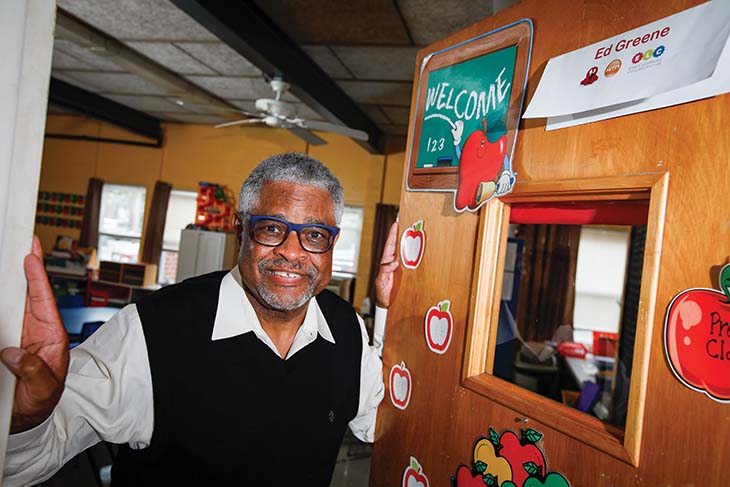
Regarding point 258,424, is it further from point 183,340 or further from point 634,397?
point 634,397

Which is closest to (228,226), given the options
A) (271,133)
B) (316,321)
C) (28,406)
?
(271,133)

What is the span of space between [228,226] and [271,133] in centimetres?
192

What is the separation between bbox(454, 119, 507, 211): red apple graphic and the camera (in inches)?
46.3

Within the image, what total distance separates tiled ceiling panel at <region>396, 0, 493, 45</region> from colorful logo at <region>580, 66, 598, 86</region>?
2875mm

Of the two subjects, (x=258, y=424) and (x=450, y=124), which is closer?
(x=450, y=124)

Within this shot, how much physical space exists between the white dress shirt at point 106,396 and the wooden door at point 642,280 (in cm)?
35

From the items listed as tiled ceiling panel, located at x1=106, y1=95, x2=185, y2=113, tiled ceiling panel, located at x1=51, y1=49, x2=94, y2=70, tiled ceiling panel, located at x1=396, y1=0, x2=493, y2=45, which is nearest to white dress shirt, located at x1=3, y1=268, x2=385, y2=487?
tiled ceiling panel, located at x1=396, y1=0, x2=493, y2=45

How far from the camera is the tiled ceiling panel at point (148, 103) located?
7.92 metres

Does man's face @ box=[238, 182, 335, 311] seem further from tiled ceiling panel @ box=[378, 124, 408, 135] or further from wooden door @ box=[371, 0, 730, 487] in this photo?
tiled ceiling panel @ box=[378, 124, 408, 135]

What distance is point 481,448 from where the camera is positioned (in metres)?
1.16

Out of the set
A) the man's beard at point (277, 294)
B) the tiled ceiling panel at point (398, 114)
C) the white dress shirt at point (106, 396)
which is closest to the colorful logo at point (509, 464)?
the white dress shirt at point (106, 396)

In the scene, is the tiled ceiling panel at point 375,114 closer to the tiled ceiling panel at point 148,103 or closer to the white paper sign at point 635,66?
the tiled ceiling panel at point 148,103

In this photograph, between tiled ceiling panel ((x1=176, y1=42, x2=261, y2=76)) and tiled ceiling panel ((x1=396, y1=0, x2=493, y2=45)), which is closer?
tiled ceiling panel ((x1=396, y1=0, x2=493, y2=45))

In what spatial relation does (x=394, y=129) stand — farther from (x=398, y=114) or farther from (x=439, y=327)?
(x=439, y=327)
